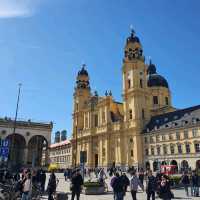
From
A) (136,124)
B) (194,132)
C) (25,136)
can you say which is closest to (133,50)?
(136,124)

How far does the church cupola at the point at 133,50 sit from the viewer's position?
7638cm

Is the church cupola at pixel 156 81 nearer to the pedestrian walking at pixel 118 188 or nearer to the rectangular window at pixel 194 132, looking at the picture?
the rectangular window at pixel 194 132

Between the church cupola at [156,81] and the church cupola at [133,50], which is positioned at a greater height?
the church cupola at [133,50]

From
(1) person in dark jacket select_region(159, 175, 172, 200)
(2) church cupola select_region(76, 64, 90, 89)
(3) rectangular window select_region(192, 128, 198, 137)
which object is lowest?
(1) person in dark jacket select_region(159, 175, 172, 200)

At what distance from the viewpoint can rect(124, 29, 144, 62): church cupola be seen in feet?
251

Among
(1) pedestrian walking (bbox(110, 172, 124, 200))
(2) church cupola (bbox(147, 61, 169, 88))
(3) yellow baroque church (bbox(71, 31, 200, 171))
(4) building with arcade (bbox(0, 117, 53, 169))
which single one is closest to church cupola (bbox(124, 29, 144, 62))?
(3) yellow baroque church (bbox(71, 31, 200, 171))

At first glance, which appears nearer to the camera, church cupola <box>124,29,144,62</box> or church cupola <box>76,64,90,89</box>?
church cupola <box>124,29,144,62</box>

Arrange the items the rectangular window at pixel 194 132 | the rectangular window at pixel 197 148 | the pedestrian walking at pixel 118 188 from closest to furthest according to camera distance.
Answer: the pedestrian walking at pixel 118 188 < the rectangular window at pixel 197 148 < the rectangular window at pixel 194 132

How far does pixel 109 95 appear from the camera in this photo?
82.2 metres

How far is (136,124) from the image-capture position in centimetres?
6862

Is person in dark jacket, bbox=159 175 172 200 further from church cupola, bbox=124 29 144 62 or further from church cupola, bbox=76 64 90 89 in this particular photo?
church cupola, bbox=76 64 90 89

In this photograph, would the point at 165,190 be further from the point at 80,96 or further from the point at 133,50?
the point at 80,96

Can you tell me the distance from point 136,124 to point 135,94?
8.56 meters

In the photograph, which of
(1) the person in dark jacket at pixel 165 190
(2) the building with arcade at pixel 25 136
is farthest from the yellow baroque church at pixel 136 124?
(1) the person in dark jacket at pixel 165 190
